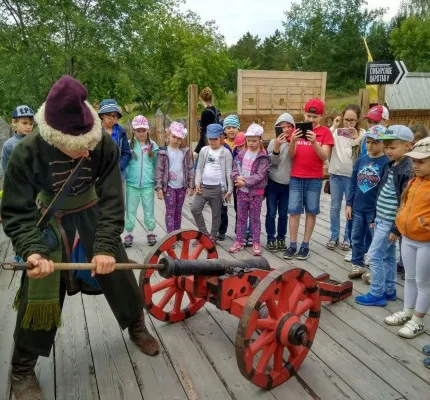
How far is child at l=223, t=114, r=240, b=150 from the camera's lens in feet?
18.5

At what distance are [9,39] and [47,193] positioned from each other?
43.5 feet

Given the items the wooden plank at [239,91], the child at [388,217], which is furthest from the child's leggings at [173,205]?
the wooden plank at [239,91]

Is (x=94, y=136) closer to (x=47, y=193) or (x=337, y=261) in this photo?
(x=47, y=193)

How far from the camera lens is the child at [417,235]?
3.01 meters

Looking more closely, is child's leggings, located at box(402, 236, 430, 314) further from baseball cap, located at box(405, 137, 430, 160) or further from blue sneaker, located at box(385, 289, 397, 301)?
baseball cap, located at box(405, 137, 430, 160)

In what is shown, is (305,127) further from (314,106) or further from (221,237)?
(221,237)

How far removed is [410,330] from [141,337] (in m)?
1.91

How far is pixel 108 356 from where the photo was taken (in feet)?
9.79

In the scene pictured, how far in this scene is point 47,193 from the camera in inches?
102

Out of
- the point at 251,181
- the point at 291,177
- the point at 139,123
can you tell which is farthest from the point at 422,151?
the point at 139,123

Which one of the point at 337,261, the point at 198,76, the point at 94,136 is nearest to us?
the point at 94,136

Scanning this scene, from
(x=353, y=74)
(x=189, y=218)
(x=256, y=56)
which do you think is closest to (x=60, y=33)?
(x=189, y=218)

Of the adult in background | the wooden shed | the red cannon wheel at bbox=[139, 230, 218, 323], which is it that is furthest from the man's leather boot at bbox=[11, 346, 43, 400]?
the wooden shed

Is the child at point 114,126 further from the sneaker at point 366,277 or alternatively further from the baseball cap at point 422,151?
the baseball cap at point 422,151
